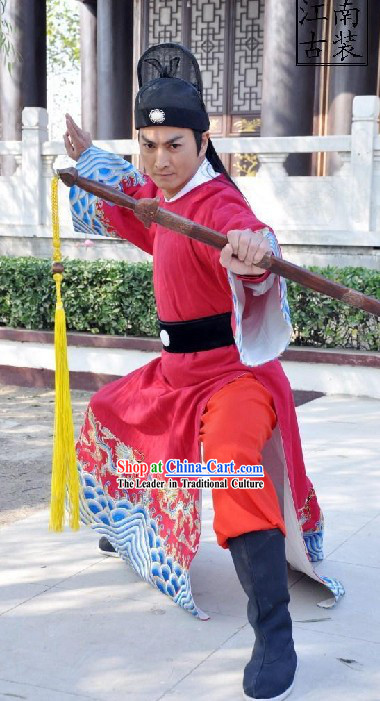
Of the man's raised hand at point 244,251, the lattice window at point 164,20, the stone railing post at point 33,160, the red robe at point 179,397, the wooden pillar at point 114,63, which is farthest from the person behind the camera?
the lattice window at point 164,20

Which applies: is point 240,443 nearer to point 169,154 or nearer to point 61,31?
point 169,154

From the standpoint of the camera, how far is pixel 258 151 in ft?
28.0

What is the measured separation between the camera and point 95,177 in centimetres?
361

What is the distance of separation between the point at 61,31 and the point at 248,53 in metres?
14.5

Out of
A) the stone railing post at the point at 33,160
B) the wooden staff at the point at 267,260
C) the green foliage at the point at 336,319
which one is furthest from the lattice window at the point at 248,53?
the wooden staff at the point at 267,260

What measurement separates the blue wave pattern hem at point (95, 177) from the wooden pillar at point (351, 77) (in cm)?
678

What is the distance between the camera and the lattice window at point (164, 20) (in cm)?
1230

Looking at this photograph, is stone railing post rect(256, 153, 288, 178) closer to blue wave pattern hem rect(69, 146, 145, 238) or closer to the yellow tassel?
blue wave pattern hem rect(69, 146, 145, 238)

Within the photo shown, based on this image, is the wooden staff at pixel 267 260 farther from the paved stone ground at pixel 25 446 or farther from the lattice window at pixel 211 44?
the lattice window at pixel 211 44

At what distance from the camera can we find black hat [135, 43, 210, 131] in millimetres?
3098

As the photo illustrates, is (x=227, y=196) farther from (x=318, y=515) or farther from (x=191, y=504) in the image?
(x=318, y=515)

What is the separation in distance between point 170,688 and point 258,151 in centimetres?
645

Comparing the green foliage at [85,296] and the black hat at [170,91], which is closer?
the black hat at [170,91]

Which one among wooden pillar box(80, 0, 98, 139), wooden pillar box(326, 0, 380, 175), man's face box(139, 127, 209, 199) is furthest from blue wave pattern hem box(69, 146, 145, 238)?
wooden pillar box(80, 0, 98, 139)
